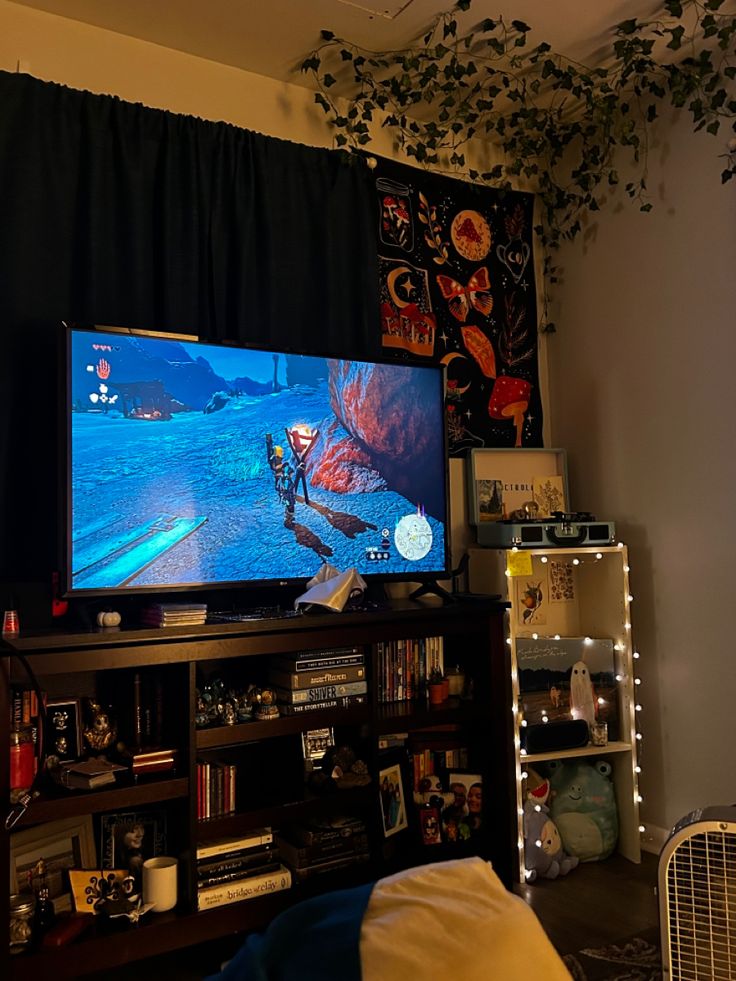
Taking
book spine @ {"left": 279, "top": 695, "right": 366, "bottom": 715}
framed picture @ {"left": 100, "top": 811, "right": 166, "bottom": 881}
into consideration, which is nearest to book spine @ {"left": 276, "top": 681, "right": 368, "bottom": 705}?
book spine @ {"left": 279, "top": 695, "right": 366, "bottom": 715}

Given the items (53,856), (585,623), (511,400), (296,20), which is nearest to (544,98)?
(296,20)

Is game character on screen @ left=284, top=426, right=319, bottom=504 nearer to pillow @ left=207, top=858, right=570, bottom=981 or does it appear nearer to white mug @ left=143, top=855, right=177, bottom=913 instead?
white mug @ left=143, top=855, right=177, bottom=913

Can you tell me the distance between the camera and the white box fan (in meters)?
1.37

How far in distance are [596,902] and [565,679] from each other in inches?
27.9

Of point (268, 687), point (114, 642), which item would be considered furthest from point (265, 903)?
point (114, 642)

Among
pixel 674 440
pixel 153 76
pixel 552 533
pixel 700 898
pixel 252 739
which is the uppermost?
pixel 153 76

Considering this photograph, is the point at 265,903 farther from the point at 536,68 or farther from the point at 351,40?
the point at 536,68

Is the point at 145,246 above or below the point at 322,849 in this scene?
above

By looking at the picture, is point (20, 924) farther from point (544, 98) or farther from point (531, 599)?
point (544, 98)

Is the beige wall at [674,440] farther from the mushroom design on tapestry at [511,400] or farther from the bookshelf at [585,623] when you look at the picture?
the mushroom design on tapestry at [511,400]

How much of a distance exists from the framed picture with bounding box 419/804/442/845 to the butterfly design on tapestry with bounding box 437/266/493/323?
180 cm

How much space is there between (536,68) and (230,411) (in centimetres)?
167

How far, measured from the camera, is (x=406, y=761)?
2670mm

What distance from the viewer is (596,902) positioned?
2.51m
